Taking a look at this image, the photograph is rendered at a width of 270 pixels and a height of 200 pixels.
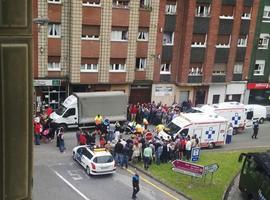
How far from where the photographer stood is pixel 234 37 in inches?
1581

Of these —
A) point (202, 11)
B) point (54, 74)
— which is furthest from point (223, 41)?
point (54, 74)

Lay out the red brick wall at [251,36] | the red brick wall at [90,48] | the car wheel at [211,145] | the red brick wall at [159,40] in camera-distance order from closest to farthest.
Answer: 1. the car wheel at [211,145]
2. the red brick wall at [90,48]
3. the red brick wall at [159,40]
4. the red brick wall at [251,36]

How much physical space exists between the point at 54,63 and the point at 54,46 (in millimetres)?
1430

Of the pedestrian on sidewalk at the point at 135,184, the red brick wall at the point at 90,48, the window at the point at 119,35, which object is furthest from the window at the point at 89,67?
the pedestrian on sidewalk at the point at 135,184

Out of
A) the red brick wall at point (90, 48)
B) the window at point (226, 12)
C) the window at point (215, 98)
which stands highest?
the window at point (226, 12)

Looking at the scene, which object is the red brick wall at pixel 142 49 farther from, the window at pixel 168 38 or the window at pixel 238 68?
the window at pixel 238 68

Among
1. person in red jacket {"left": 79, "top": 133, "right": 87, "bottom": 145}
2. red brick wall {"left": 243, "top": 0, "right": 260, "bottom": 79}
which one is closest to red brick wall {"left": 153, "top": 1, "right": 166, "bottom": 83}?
red brick wall {"left": 243, "top": 0, "right": 260, "bottom": 79}

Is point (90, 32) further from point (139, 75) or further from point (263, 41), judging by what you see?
point (263, 41)

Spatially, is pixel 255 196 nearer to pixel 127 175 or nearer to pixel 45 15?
pixel 127 175

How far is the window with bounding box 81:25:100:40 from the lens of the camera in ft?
109

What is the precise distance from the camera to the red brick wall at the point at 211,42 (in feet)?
125

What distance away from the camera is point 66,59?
3394cm

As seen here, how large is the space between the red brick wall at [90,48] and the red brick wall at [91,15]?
1.51m

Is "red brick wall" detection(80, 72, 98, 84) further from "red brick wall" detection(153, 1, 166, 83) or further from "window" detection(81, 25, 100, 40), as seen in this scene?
"red brick wall" detection(153, 1, 166, 83)
